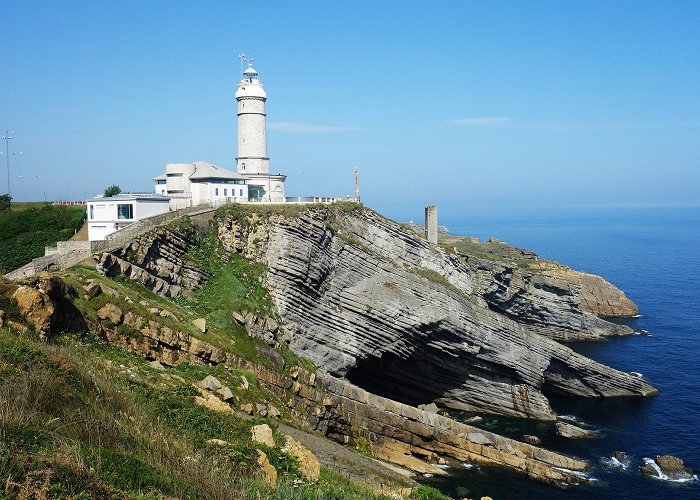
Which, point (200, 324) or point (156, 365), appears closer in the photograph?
point (156, 365)

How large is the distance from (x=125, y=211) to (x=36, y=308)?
19299mm

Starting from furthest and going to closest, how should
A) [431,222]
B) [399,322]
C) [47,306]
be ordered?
[431,222], [399,322], [47,306]

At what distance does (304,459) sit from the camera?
835 inches

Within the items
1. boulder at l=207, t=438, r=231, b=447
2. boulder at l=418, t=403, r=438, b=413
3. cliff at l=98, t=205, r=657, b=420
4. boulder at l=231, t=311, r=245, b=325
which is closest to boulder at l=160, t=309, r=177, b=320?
cliff at l=98, t=205, r=657, b=420

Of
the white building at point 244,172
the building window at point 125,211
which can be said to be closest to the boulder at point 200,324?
the building window at point 125,211

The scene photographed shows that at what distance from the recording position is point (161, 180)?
50.0 metres

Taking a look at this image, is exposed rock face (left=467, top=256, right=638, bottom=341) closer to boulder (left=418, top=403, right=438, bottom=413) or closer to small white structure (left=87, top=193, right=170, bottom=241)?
boulder (left=418, top=403, right=438, bottom=413)

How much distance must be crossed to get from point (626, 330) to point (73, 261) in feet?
201

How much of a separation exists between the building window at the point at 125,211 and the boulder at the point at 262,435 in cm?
2304

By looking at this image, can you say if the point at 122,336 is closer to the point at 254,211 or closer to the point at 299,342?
the point at 299,342

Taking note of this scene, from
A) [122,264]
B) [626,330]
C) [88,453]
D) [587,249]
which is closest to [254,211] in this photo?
[122,264]

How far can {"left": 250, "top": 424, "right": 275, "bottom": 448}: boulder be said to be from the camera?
20.9m

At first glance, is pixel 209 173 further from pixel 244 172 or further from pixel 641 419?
pixel 641 419

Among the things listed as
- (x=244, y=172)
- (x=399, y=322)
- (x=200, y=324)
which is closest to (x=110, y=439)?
(x=200, y=324)
